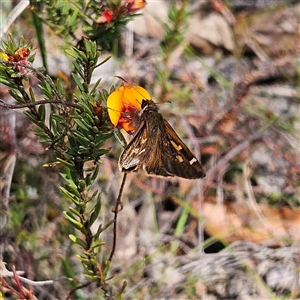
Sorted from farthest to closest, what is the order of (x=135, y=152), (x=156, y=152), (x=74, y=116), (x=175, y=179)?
1. (x=175, y=179)
2. (x=156, y=152)
3. (x=135, y=152)
4. (x=74, y=116)

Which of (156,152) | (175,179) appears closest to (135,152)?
Answer: (156,152)

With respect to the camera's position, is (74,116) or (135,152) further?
(135,152)

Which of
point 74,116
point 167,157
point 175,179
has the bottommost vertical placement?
point 175,179

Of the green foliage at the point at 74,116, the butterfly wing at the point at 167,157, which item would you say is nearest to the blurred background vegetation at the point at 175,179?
the green foliage at the point at 74,116

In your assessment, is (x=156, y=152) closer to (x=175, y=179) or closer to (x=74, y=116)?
(x=74, y=116)

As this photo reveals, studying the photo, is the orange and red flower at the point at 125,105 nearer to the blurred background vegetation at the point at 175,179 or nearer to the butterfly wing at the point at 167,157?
the butterfly wing at the point at 167,157

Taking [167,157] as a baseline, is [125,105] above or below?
above

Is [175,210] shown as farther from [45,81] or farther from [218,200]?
[45,81]
